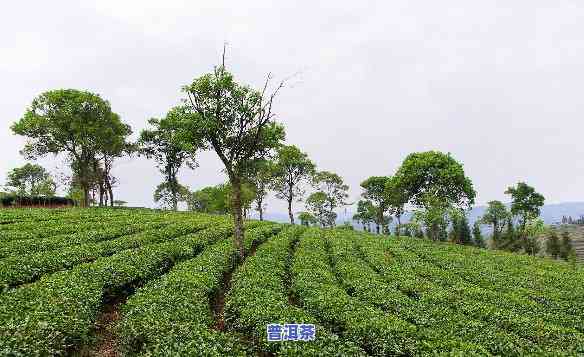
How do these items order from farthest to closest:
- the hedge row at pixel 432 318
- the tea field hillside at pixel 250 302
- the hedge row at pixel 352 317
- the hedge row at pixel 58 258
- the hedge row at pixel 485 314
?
the hedge row at pixel 58 258 < the hedge row at pixel 485 314 < the hedge row at pixel 352 317 < the hedge row at pixel 432 318 < the tea field hillside at pixel 250 302

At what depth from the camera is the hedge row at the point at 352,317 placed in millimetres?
14570

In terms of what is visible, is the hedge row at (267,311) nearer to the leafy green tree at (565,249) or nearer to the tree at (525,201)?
the tree at (525,201)

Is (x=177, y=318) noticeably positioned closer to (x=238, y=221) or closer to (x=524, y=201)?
(x=238, y=221)

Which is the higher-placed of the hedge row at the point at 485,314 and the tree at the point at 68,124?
the tree at the point at 68,124

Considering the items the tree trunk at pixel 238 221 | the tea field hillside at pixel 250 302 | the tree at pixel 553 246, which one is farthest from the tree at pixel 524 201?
the tree trunk at pixel 238 221

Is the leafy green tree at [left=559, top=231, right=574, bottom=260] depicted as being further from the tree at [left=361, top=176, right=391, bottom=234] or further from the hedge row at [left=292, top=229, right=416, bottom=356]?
the hedge row at [left=292, top=229, right=416, bottom=356]

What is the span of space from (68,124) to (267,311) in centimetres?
5802

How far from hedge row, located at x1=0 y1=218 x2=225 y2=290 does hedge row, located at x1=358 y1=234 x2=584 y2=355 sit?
63.4 feet

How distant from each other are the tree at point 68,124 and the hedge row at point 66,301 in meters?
42.7

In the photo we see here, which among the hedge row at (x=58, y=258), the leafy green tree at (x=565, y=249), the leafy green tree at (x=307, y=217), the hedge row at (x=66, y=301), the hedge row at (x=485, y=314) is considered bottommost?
the leafy green tree at (x=565, y=249)

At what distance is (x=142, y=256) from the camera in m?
26.7

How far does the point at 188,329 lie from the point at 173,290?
585cm

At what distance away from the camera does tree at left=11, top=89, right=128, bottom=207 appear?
6144 cm

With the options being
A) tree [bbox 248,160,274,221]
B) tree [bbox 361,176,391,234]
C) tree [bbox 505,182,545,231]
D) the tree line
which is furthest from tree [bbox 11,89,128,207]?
tree [bbox 505,182,545,231]
